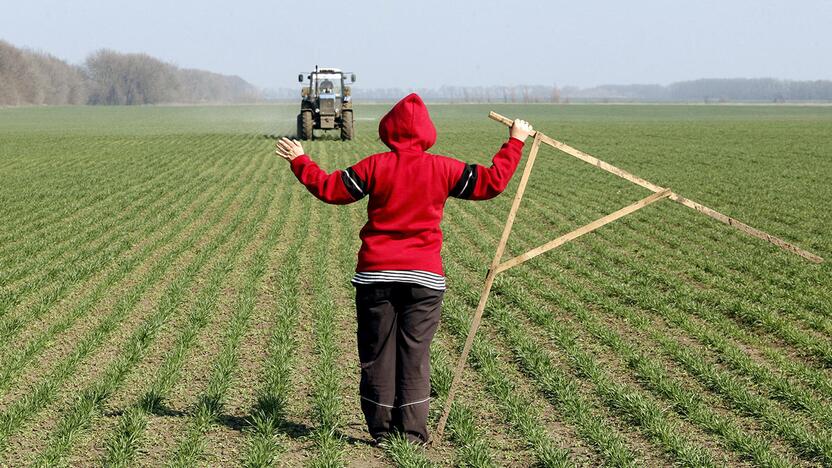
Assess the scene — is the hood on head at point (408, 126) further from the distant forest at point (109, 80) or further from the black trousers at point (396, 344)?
the distant forest at point (109, 80)

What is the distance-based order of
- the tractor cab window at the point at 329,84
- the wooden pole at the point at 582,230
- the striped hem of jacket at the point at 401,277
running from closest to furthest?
the striped hem of jacket at the point at 401,277 < the wooden pole at the point at 582,230 < the tractor cab window at the point at 329,84

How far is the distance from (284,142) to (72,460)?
2.29m

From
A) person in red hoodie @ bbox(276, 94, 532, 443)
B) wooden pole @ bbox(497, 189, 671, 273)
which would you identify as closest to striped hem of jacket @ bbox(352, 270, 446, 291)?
person in red hoodie @ bbox(276, 94, 532, 443)

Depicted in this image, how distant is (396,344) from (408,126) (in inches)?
50.0

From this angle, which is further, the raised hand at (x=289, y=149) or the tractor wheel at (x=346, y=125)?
the tractor wheel at (x=346, y=125)

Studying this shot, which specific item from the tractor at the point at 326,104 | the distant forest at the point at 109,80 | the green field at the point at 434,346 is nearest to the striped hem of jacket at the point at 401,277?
the green field at the point at 434,346

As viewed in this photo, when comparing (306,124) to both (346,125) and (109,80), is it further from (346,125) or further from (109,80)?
(109,80)

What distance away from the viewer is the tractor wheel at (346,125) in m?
35.8

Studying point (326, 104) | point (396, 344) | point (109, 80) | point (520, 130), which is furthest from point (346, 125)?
point (109, 80)

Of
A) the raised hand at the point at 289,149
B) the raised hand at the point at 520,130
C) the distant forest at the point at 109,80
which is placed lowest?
the distant forest at the point at 109,80

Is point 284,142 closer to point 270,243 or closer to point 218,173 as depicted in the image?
point 270,243

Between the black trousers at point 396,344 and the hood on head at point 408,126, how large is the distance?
2.65 ft

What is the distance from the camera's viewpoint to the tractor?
116 feet

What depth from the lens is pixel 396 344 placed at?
525 centimetres
